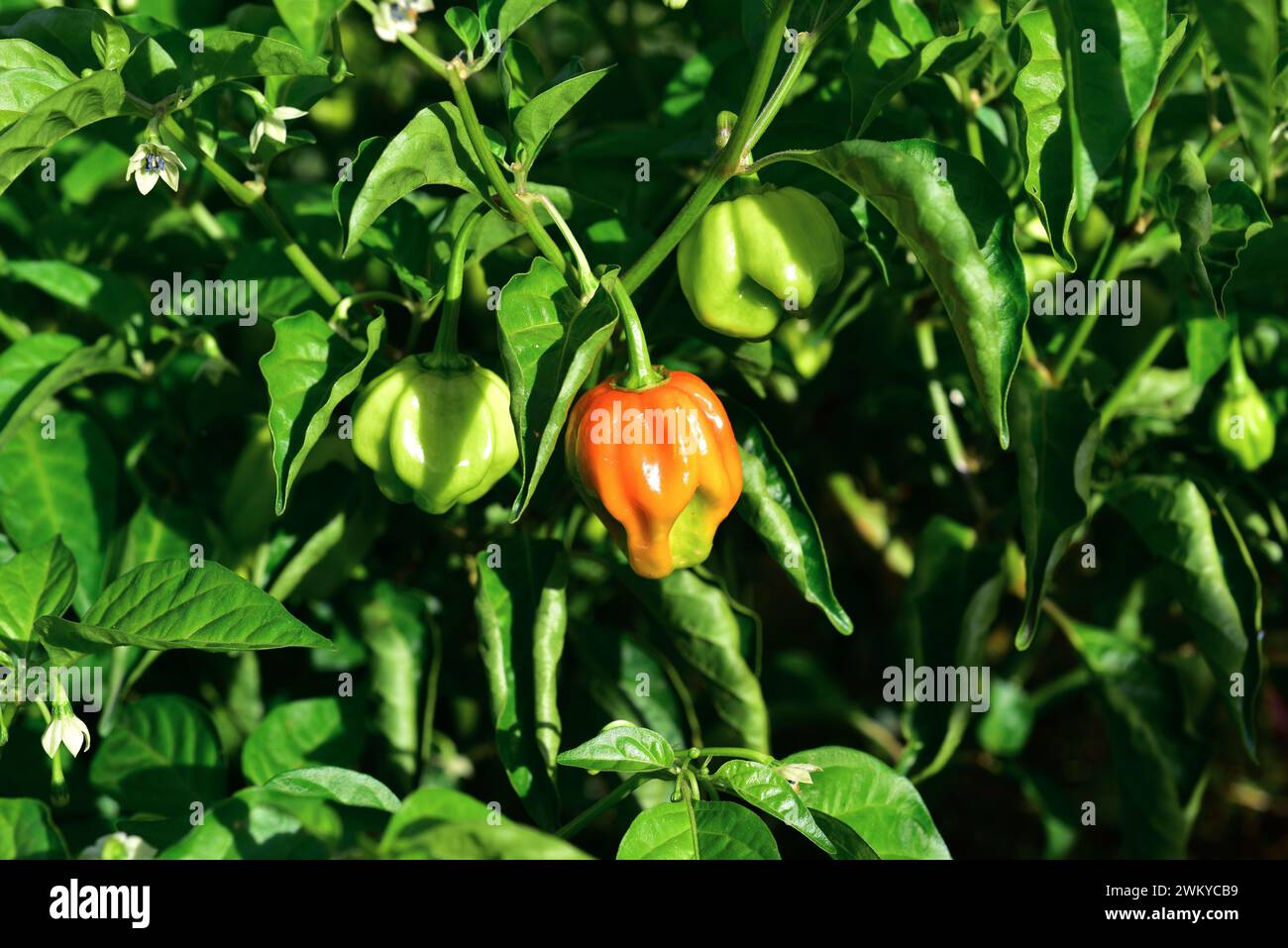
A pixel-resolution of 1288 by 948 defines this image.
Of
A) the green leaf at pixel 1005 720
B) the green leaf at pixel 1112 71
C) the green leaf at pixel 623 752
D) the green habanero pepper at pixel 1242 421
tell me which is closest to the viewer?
the green leaf at pixel 1112 71

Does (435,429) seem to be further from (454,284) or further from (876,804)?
(876,804)

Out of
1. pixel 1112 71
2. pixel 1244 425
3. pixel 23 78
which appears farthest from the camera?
pixel 1244 425

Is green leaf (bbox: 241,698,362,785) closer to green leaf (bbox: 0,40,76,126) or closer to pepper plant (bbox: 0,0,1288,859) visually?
pepper plant (bbox: 0,0,1288,859)

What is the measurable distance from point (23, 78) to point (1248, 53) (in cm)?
89

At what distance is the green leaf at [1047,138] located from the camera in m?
0.91

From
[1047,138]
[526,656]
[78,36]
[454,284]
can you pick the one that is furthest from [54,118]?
[1047,138]

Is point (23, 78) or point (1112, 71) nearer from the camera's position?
point (1112, 71)

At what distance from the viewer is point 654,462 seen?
102 centimetres

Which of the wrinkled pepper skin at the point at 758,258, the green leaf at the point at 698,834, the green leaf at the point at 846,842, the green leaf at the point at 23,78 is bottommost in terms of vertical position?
the green leaf at the point at 846,842

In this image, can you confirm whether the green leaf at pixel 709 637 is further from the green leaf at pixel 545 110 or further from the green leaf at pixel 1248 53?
the green leaf at pixel 1248 53

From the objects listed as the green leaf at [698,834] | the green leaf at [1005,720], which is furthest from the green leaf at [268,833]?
the green leaf at [1005,720]

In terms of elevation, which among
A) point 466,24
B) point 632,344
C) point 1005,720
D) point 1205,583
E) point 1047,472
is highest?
point 466,24

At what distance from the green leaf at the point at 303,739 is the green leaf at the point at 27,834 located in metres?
0.27
